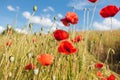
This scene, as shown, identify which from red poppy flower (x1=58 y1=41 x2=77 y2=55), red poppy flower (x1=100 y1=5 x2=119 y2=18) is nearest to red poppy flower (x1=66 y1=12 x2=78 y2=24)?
red poppy flower (x1=100 y1=5 x2=119 y2=18)

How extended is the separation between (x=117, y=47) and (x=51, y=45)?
25.1ft

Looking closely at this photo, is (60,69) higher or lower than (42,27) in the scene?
lower

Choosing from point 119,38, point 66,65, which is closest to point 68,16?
point 66,65

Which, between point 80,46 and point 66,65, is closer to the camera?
point 66,65

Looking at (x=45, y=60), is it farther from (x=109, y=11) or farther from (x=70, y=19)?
(x=109, y=11)

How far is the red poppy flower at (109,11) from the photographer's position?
281 cm

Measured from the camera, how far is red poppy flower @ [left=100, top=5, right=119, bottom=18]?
111 inches

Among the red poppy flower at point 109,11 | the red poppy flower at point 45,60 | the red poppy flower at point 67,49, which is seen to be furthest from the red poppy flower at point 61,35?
the red poppy flower at point 109,11

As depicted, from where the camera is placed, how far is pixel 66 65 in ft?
9.69

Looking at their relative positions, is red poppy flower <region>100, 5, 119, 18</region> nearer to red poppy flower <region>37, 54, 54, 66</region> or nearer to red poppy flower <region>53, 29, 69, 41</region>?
red poppy flower <region>53, 29, 69, 41</region>

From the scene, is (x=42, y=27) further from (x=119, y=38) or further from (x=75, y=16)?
(x=119, y=38)

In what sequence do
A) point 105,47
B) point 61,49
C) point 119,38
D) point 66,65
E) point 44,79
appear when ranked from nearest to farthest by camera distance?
point 61,49 → point 44,79 → point 66,65 → point 105,47 → point 119,38

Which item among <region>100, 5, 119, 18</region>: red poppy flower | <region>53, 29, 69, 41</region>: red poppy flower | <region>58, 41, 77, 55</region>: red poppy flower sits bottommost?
<region>58, 41, 77, 55</region>: red poppy flower

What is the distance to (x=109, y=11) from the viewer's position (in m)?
2.83
